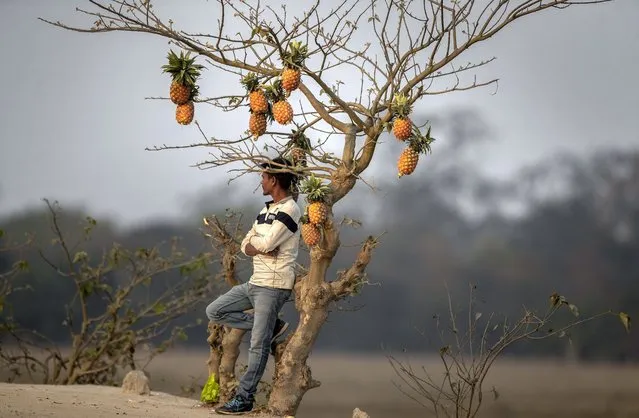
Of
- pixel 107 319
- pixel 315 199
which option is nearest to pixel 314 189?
pixel 315 199

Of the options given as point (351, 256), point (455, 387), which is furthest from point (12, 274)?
point (351, 256)

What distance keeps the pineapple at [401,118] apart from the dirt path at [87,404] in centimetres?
235

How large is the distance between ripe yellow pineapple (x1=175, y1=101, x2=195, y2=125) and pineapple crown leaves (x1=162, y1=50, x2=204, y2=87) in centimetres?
15

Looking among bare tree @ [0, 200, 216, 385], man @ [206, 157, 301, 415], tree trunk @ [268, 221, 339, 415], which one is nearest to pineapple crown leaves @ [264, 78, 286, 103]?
man @ [206, 157, 301, 415]

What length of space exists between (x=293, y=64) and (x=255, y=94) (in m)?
0.39

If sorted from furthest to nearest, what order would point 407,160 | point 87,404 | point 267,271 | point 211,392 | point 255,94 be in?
point 211,392
point 255,94
point 87,404
point 267,271
point 407,160

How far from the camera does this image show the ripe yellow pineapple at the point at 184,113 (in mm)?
7477

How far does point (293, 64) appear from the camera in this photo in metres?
7.27

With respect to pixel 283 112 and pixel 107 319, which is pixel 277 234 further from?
pixel 107 319

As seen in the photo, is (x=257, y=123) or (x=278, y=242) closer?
(x=278, y=242)

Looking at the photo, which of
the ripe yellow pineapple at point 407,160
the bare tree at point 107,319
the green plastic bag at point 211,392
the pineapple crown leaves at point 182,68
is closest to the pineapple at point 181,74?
the pineapple crown leaves at point 182,68

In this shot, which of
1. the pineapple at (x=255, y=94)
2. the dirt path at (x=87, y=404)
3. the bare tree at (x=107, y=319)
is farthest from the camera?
the bare tree at (x=107, y=319)

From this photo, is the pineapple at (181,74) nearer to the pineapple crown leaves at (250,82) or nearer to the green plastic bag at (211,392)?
the pineapple crown leaves at (250,82)

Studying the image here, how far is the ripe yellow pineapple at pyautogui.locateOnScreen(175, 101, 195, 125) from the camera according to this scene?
7.48m
